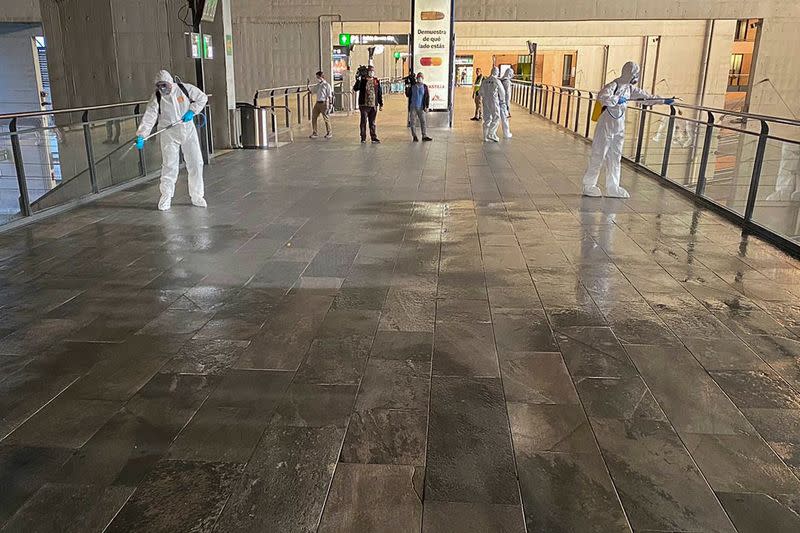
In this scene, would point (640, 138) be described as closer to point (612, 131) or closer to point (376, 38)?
point (612, 131)

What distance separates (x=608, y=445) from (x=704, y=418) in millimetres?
547

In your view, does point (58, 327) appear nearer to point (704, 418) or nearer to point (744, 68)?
point (704, 418)

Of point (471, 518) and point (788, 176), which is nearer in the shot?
point (471, 518)

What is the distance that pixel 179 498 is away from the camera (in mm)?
2330

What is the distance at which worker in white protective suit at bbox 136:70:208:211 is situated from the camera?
6.60 metres

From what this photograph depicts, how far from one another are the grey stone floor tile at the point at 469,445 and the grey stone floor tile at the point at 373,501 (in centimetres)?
9

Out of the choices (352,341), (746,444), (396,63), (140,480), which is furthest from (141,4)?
(396,63)

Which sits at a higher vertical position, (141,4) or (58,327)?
(141,4)

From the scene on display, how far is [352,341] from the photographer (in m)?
3.67

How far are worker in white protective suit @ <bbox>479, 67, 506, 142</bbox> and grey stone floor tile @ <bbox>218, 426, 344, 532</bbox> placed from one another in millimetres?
11365

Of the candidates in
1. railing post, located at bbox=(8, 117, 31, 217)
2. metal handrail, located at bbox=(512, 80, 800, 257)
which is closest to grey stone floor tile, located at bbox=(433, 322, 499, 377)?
metal handrail, located at bbox=(512, 80, 800, 257)

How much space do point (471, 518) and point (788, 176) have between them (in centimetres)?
671

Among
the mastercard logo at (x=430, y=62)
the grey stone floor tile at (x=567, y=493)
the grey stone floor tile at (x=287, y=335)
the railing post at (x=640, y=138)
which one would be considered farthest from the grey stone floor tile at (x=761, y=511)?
the mastercard logo at (x=430, y=62)

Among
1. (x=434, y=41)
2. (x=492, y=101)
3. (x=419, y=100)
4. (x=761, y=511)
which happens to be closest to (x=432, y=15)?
(x=434, y=41)
